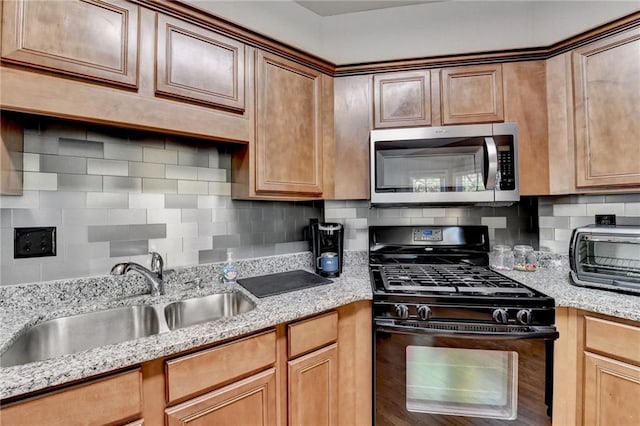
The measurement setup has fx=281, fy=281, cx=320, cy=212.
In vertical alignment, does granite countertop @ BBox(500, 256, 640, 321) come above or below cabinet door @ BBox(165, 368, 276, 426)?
above

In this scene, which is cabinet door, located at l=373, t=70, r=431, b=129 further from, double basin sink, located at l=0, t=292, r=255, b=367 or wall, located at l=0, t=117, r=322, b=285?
double basin sink, located at l=0, t=292, r=255, b=367

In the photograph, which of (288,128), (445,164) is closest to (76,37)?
(288,128)

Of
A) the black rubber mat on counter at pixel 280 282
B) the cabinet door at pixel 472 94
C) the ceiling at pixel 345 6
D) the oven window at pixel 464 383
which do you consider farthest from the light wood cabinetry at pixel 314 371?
the ceiling at pixel 345 6

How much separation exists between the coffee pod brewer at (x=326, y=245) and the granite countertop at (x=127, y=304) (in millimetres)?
105

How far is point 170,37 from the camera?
1173 mm

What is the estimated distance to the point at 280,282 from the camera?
151cm

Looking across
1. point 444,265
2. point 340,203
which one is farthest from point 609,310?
point 340,203

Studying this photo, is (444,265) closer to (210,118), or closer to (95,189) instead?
(210,118)

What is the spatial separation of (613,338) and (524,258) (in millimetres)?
682

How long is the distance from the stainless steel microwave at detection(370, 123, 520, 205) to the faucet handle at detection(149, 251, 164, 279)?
1.13 m

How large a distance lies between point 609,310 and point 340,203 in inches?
55.9

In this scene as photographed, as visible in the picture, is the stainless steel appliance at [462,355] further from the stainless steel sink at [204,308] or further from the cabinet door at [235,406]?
the stainless steel sink at [204,308]

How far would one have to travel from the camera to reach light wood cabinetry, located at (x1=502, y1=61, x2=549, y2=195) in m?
1.57

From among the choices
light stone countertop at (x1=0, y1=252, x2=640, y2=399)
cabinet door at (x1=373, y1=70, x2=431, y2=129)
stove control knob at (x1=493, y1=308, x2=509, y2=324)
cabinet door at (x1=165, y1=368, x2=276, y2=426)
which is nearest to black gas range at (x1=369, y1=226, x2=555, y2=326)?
stove control knob at (x1=493, y1=308, x2=509, y2=324)
